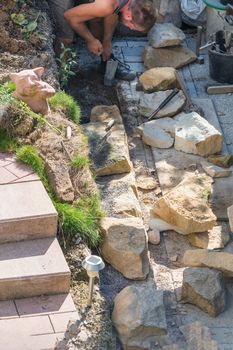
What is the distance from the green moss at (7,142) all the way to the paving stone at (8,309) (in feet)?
Answer: 4.64


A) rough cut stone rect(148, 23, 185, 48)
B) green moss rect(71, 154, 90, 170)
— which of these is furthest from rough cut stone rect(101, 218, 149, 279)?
rough cut stone rect(148, 23, 185, 48)

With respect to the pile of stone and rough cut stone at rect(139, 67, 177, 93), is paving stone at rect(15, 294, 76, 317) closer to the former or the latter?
rough cut stone at rect(139, 67, 177, 93)

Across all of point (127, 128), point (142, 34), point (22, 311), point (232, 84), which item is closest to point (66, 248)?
point (22, 311)

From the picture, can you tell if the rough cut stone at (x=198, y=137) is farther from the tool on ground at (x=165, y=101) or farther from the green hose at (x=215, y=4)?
the green hose at (x=215, y=4)

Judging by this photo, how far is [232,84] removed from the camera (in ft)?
32.0

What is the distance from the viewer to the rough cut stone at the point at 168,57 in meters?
10.0

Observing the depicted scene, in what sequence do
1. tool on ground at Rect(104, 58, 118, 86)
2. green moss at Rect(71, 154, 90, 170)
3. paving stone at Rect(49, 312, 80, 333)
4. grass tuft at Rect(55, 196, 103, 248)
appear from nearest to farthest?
paving stone at Rect(49, 312, 80, 333)
grass tuft at Rect(55, 196, 103, 248)
green moss at Rect(71, 154, 90, 170)
tool on ground at Rect(104, 58, 118, 86)

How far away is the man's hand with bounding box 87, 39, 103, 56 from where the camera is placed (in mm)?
9477

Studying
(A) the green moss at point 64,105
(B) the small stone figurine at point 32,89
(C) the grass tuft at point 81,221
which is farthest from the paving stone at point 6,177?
(A) the green moss at point 64,105

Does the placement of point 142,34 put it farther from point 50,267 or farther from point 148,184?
point 50,267

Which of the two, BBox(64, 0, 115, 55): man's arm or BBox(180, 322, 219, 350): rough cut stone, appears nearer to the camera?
BBox(180, 322, 219, 350): rough cut stone

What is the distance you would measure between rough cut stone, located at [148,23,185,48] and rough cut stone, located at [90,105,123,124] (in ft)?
5.05

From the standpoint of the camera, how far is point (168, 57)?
10.1 m

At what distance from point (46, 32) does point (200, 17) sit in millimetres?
2874
